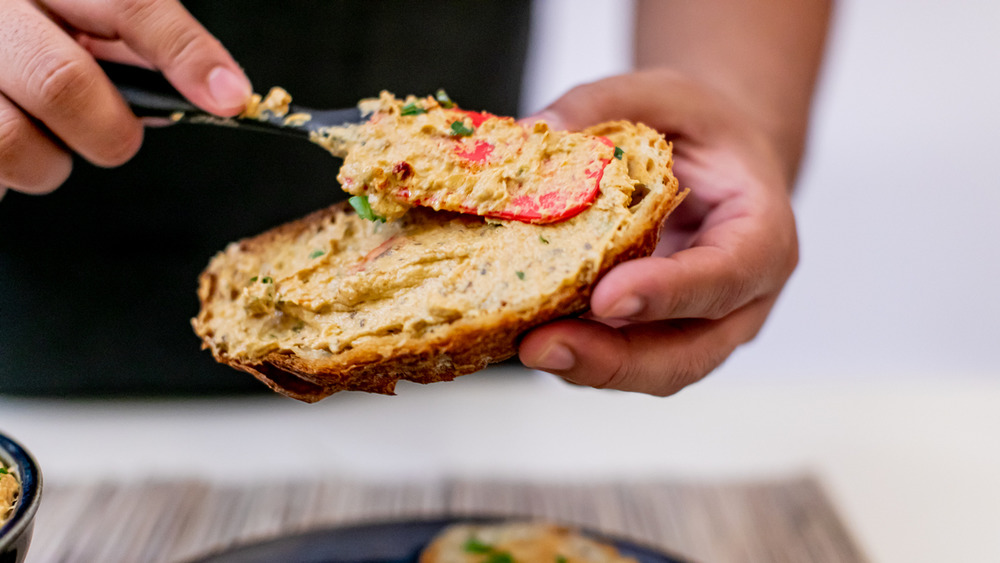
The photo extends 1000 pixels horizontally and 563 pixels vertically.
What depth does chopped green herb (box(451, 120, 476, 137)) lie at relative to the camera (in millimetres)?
993

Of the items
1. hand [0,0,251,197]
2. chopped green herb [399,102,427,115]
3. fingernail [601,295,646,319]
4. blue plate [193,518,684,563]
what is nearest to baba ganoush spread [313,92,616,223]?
chopped green herb [399,102,427,115]

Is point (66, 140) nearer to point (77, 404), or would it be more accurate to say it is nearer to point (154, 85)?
point (154, 85)

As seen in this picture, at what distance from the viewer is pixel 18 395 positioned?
1798 millimetres

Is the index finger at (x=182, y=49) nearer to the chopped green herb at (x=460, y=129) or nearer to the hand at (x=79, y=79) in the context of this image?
the hand at (x=79, y=79)

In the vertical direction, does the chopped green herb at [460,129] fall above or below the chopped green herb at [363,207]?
above

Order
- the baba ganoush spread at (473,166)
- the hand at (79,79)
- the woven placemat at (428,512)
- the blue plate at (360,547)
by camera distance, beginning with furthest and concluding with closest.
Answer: the woven placemat at (428,512), the blue plate at (360,547), the hand at (79,79), the baba ganoush spread at (473,166)

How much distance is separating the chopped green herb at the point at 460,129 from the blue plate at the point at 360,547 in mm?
773

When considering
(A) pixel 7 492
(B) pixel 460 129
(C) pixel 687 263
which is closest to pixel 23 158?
(A) pixel 7 492

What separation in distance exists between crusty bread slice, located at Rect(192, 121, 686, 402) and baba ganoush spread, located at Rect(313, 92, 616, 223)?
27 millimetres

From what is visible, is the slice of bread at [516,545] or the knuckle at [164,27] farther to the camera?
the slice of bread at [516,545]

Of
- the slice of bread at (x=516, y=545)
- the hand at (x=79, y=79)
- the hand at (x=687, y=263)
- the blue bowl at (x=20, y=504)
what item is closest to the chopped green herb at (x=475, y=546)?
the slice of bread at (x=516, y=545)

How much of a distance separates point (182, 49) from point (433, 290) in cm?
55

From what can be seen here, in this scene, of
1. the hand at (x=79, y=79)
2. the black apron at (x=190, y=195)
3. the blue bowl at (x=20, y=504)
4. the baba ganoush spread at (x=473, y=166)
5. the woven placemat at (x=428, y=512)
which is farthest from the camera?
the black apron at (x=190, y=195)

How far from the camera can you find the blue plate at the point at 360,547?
4.35ft
